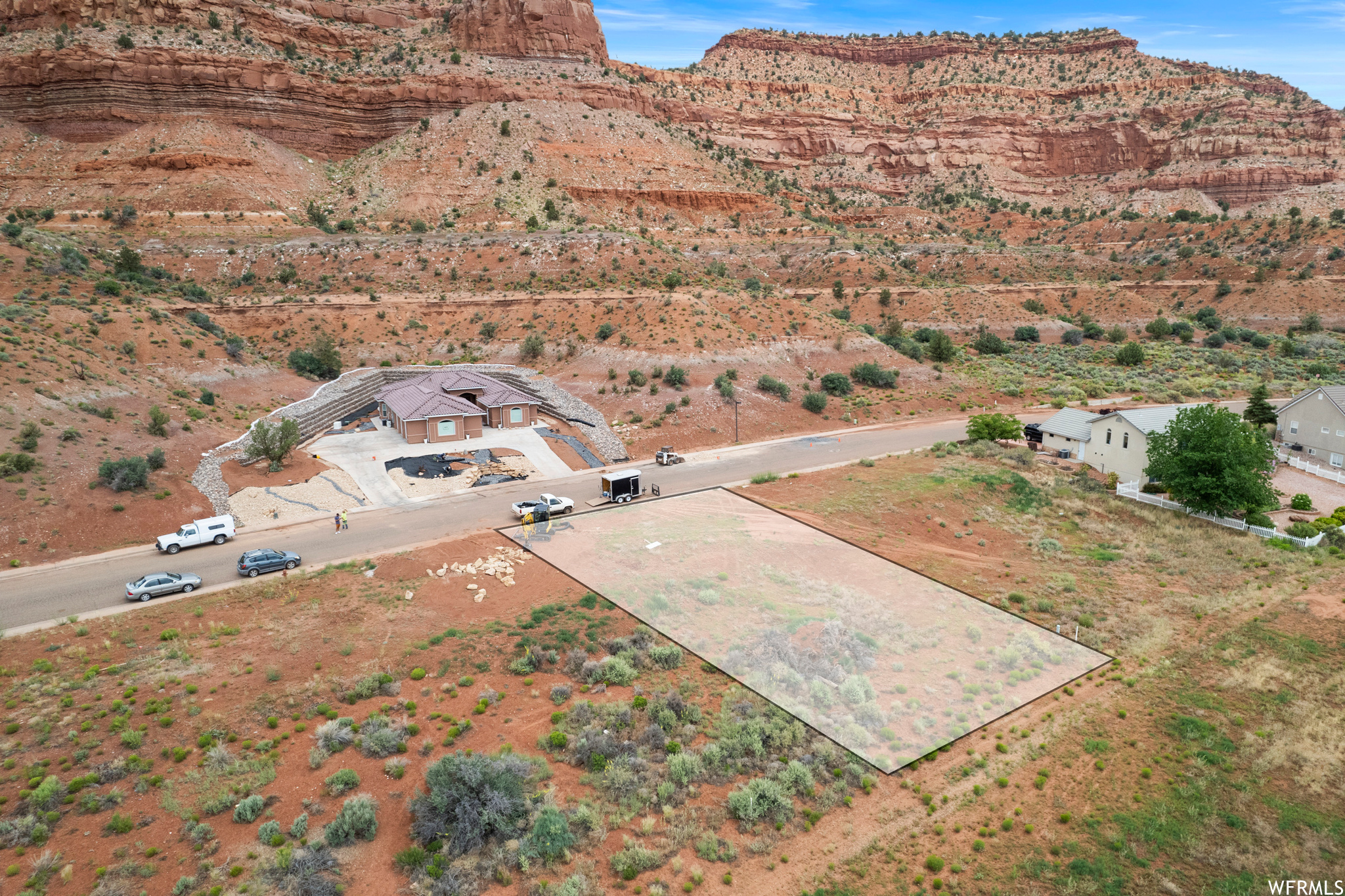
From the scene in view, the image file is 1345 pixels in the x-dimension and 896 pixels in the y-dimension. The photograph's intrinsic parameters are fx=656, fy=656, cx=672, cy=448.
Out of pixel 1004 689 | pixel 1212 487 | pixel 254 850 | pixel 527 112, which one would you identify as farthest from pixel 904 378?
pixel 527 112

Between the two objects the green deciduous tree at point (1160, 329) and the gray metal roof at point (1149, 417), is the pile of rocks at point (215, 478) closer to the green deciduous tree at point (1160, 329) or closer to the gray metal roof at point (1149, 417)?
the gray metal roof at point (1149, 417)

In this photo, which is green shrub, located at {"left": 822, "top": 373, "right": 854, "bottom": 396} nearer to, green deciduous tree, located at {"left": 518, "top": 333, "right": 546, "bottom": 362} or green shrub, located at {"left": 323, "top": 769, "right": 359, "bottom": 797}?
green deciduous tree, located at {"left": 518, "top": 333, "right": 546, "bottom": 362}

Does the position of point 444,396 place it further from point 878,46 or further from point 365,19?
point 878,46

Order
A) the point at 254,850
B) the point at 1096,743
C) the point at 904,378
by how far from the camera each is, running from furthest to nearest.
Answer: the point at 904,378
the point at 1096,743
the point at 254,850

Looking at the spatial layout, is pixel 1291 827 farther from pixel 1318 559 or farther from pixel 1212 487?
pixel 1212 487

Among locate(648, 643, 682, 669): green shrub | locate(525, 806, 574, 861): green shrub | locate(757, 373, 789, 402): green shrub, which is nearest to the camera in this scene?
locate(525, 806, 574, 861): green shrub

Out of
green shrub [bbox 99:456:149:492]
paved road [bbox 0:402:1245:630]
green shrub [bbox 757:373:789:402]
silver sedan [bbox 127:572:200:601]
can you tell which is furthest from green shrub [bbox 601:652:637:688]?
green shrub [bbox 757:373:789:402]
